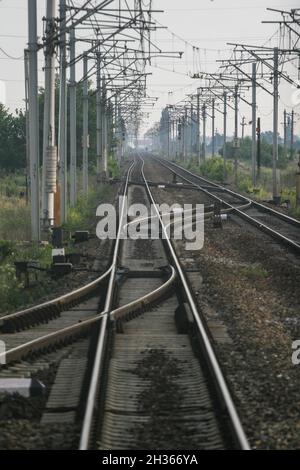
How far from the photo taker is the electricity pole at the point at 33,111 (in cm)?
1717

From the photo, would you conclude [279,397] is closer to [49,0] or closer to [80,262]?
[80,262]

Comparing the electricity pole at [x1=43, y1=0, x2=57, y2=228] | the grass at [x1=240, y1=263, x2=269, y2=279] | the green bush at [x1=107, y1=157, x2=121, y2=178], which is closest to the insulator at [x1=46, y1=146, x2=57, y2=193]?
the electricity pole at [x1=43, y1=0, x2=57, y2=228]

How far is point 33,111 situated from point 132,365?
33.3ft

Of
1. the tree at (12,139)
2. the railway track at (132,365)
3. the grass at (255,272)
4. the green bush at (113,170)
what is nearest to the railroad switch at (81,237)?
the grass at (255,272)

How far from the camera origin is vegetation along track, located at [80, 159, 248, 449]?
610cm

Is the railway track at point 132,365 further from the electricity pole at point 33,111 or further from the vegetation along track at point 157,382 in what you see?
the electricity pole at point 33,111

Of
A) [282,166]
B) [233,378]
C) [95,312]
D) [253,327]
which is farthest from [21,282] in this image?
[282,166]

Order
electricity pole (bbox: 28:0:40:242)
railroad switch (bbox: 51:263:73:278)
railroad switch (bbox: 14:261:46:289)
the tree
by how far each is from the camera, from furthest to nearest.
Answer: the tree
electricity pole (bbox: 28:0:40:242)
railroad switch (bbox: 51:263:73:278)
railroad switch (bbox: 14:261:46:289)

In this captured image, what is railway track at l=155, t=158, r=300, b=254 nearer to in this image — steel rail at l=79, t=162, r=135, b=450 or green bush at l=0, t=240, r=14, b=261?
green bush at l=0, t=240, r=14, b=261

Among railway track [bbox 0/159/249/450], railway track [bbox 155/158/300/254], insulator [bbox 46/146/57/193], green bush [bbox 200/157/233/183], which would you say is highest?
insulator [bbox 46/146/57/193]

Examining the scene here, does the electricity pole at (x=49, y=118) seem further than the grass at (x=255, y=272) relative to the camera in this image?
Yes

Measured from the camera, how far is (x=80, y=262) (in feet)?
52.6

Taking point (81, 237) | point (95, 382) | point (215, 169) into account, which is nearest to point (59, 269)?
point (81, 237)

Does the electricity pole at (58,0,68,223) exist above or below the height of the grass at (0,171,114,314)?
above
